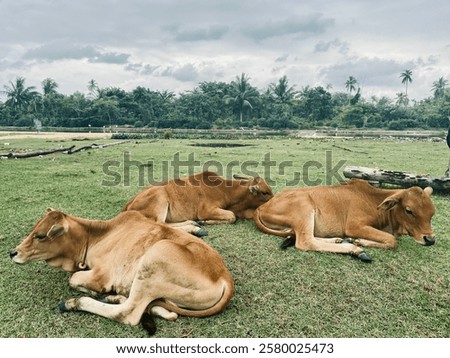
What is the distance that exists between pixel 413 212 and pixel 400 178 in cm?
398

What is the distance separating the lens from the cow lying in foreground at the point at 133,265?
11.8 ft

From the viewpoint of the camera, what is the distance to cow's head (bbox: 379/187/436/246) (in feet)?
17.1

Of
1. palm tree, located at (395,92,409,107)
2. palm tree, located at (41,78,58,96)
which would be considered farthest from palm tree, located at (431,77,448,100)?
palm tree, located at (41,78,58,96)

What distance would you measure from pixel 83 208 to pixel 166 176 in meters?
4.20

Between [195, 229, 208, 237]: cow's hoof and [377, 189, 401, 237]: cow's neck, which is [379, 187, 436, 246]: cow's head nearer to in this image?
[377, 189, 401, 237]: cow's neck

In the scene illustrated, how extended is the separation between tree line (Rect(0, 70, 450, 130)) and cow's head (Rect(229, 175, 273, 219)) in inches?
1970

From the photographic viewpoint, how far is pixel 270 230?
6.05m

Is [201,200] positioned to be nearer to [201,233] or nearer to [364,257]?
[201,233]

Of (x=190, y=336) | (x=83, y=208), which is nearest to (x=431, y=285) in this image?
(x=190, y=336)

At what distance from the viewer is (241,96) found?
71875 mm

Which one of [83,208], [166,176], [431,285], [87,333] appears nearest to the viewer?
[87,333]
